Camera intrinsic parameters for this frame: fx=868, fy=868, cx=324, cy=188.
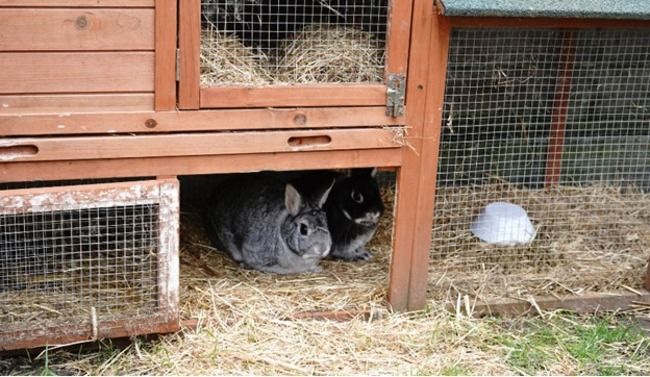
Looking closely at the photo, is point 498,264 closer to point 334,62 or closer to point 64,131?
point 334,62

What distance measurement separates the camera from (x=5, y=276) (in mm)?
4098

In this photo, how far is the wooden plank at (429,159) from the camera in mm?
4172

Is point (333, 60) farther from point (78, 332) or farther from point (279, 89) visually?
point (78, 332)

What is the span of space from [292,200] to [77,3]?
1.81 meters

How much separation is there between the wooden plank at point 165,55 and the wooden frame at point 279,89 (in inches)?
1.4

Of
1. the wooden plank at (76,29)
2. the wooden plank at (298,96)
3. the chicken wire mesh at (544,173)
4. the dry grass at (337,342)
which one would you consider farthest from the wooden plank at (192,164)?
the chicken wire mesh at (544,173)

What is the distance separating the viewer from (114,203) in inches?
151

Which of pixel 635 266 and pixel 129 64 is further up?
pixel 129 64

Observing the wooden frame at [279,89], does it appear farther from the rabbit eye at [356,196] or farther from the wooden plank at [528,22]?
the rabbit eye at [356,196]

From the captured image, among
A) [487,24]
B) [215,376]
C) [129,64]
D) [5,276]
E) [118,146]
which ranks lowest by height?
[215,376]

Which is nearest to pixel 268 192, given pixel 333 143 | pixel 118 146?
pixel 333 143

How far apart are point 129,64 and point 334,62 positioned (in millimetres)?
996

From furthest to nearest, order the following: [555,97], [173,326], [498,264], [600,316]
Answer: [555,97], [498,264], [600,316], [173,326]

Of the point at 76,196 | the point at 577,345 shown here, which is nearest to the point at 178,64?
the point at 76,196
